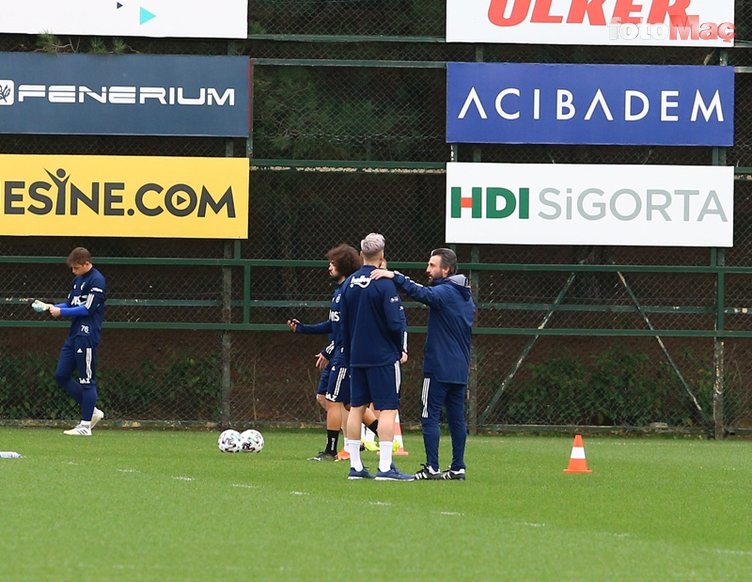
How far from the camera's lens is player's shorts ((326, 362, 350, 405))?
14204 mm

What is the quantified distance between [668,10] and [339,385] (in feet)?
26.4

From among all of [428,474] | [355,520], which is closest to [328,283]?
[428,474]

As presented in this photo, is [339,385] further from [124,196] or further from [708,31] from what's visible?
[708,31]

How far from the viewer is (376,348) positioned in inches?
483

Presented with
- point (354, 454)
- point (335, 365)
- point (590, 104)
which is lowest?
point (354, 454)

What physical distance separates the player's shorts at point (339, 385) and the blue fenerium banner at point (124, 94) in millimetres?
5963

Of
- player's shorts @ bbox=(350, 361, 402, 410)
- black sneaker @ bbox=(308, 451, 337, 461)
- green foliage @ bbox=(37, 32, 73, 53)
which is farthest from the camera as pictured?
green foliage @ bbox=(37, 32, 73, 53)

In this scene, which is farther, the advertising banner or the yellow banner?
the advertising banner

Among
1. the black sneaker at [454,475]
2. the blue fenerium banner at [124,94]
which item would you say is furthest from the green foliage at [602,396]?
the black sneaker at [454,475]

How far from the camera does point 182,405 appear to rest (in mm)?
Answer: 19969

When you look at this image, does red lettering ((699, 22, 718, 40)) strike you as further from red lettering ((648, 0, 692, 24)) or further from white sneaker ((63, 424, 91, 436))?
white sneaker ((63, 424, 91, 436))

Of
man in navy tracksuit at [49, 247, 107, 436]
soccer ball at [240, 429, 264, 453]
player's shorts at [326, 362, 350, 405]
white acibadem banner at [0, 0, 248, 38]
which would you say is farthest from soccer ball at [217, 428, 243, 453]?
white acibadem banner at [0, 0, 248, 38]

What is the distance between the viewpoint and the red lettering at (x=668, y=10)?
19.7 metres

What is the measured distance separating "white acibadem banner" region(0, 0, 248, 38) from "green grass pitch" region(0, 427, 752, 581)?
20.9ft
